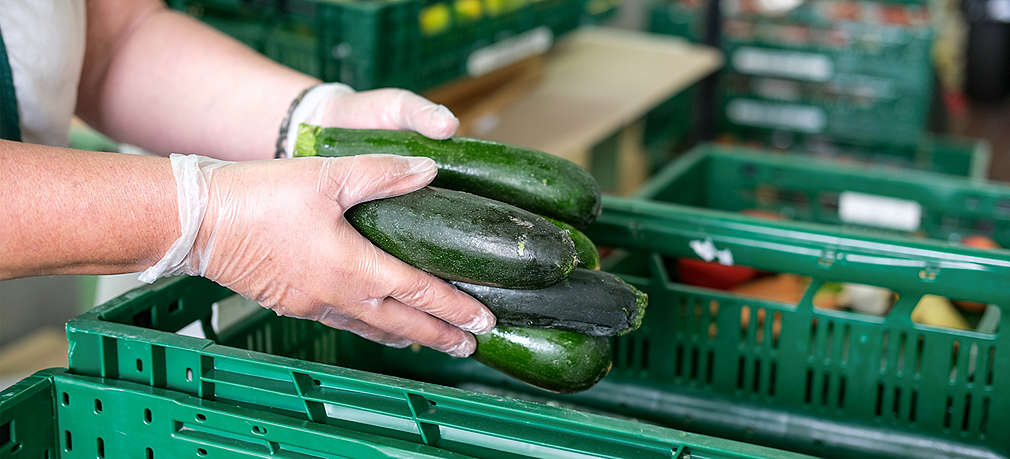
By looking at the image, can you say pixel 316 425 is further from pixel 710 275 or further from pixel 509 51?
pixel 509 51

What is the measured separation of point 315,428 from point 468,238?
274 mm

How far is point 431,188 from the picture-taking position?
126cm

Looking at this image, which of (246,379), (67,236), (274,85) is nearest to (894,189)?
(274,85)

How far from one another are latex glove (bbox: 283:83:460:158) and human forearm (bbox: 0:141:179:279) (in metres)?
0.39

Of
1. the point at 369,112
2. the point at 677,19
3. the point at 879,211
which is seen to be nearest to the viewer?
the point at 369,112

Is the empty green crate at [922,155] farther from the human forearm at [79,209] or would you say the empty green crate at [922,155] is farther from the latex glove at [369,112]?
the human forearm at [79,209]

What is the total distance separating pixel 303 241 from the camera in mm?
1160

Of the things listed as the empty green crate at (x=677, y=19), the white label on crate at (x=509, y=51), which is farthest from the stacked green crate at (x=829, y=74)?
the white label on crate at (x=509, y=51)

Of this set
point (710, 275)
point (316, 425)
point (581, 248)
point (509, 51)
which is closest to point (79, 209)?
point (316, 425)

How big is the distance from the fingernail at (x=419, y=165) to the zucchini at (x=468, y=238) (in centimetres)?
3

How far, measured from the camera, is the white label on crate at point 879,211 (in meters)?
2.26

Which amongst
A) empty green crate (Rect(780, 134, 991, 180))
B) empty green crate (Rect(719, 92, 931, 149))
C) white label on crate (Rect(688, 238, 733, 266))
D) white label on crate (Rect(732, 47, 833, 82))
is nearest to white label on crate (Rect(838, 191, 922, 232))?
white label on crate (Rect(688, 238, 733, 266))

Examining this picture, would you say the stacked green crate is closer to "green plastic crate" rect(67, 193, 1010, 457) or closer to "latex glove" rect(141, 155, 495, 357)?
"green plastic crate" rect(67, 193, 1010, 457)

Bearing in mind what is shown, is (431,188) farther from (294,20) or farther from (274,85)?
(294,20)
